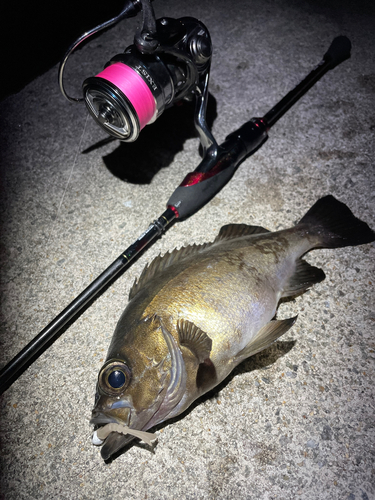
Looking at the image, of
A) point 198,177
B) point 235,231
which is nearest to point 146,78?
point 198,177

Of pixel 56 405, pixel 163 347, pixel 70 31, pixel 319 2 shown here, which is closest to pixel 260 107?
pixel 319 2

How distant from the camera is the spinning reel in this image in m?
1.19

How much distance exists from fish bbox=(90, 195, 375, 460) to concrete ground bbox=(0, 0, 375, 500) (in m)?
0.18

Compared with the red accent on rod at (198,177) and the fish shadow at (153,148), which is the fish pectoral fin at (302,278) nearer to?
the red accent on rod at (198,177)

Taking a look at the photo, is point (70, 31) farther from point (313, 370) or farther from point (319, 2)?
point (313, 370)

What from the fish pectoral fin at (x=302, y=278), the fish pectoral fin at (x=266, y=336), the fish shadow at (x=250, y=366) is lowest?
the fish shadow at (x=250, y=366)

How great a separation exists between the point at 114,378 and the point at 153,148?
1.23 metres

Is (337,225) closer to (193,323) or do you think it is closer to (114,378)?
(193,323)

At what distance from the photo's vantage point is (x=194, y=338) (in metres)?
0.99

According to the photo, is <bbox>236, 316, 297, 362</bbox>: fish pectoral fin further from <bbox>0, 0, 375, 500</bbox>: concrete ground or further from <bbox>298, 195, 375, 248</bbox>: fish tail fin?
<bbox>298, 195, 375, 248</bbox>: fish tail fin

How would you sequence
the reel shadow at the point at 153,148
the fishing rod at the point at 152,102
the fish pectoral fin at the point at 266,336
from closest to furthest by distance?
the fish pectoral fin at the point at 266,336 < the fishing rod at the point at 152,102 < the reel shadow at the point at 153,148

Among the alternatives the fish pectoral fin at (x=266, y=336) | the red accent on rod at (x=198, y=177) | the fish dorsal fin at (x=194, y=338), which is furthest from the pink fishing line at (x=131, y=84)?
the fish pectoral fin at (x=266, y=336)

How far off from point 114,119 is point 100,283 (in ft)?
2.08

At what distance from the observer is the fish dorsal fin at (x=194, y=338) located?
0.99 meters
